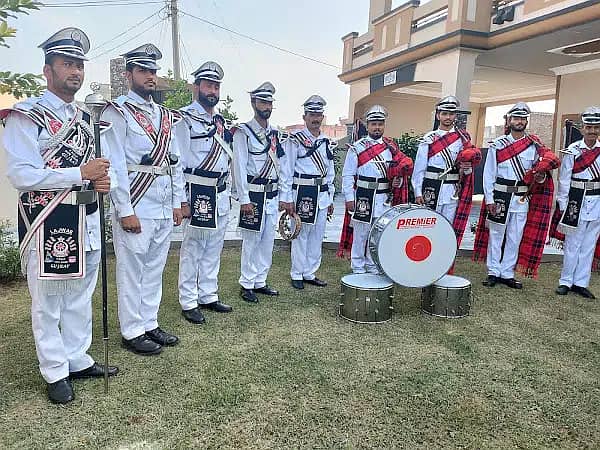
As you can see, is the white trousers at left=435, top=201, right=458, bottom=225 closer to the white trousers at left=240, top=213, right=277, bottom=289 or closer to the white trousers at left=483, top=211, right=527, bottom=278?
the white trousers at left=483, top=211, right=527, bottom=278

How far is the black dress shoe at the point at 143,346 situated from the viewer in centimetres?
342

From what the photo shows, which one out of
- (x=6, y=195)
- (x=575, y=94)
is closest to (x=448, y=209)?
(x=6, y=195)

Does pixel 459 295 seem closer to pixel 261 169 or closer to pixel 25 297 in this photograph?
pixel 261 169

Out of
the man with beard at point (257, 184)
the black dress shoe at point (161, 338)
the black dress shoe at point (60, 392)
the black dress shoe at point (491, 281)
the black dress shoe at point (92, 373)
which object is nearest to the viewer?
the black dress shoe at point (60, 392)

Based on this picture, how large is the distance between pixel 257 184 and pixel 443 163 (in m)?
2.01

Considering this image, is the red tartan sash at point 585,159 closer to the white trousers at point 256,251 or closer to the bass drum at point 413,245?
the bass drum at point 413,245

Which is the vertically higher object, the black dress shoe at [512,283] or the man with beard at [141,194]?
the man with beard at [141,194]

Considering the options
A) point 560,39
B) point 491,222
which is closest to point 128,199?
point 491,222

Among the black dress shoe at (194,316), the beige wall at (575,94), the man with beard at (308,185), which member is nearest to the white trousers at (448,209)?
the man with beard at (308,185)

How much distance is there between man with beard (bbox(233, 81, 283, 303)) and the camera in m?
4.46

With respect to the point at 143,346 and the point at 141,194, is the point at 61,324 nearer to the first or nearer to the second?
the point at 143,346

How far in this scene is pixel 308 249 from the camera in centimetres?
536

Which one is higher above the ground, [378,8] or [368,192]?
[378,8]

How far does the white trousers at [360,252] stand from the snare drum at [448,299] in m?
1.14
